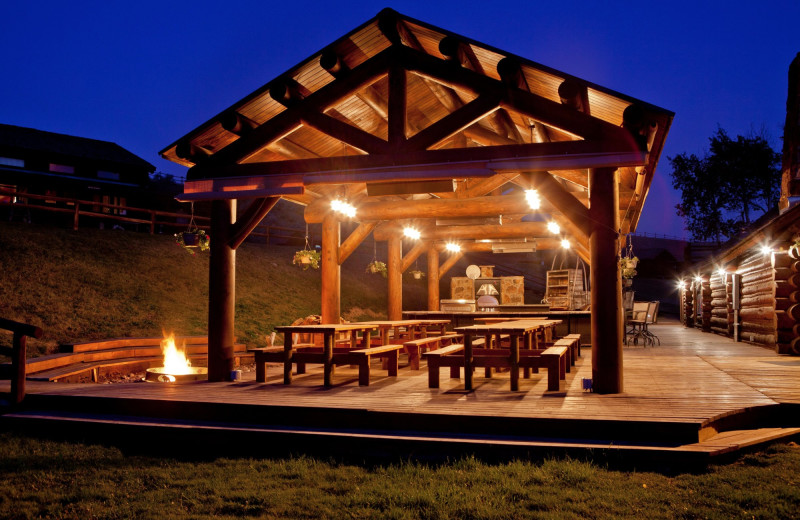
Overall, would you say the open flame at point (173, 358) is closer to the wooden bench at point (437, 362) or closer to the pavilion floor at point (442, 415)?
the pavilion floor at point (442, 415)

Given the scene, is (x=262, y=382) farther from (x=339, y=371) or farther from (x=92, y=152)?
(x=92, y=152)

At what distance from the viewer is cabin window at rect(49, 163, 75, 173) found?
107 feet

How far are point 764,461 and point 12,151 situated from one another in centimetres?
3643

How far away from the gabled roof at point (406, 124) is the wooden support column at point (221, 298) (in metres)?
0.47

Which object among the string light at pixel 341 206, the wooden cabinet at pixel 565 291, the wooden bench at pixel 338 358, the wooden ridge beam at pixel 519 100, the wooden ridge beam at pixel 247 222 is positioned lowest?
the wooden bench at pixel 338 358

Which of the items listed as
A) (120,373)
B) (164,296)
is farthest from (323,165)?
(164,296)

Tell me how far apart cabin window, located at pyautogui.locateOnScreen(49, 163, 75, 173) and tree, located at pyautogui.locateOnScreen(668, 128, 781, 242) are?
132 feet

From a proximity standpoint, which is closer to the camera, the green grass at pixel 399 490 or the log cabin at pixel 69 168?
the green grass at pixel 399 490

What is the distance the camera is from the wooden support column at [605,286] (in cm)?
631

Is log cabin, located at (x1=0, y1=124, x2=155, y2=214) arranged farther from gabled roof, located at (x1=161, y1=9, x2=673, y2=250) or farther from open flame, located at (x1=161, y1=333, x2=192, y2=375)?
gabled roof, located at (x1=161, y1=9, x2=673, y2=250)

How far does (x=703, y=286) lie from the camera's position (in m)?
22.2

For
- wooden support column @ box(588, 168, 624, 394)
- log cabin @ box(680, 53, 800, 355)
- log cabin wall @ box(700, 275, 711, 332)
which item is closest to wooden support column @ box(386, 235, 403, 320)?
log cabin @ box(680, 53, 800, 355)

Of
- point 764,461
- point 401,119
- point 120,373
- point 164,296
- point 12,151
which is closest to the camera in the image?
point 764,461

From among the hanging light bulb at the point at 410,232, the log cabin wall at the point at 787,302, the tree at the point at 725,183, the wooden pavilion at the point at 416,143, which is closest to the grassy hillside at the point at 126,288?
the hanging light bulb at the point at 410,232
